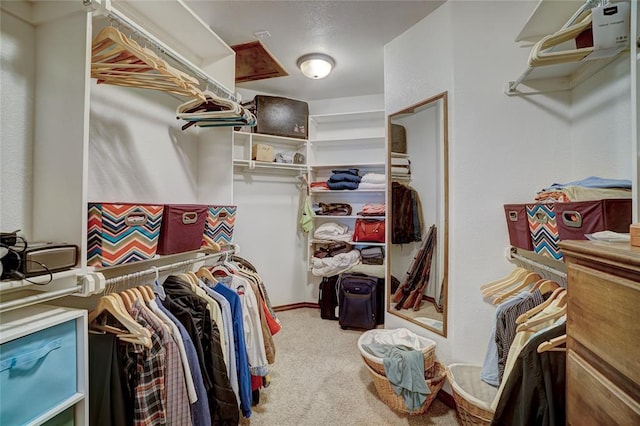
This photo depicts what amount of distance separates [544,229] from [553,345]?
547 millimetres

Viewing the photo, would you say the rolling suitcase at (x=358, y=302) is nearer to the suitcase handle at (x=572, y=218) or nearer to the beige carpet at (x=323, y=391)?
the beige carpet at (x=323, y=391)

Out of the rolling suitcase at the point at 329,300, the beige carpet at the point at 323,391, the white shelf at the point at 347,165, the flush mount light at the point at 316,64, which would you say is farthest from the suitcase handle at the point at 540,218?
the rolling suitcase at the point at 329,300

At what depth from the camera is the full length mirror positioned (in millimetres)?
1965

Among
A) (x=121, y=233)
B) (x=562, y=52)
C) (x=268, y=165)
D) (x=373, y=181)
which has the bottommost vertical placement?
(x=121, y=233)

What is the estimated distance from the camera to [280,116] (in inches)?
132

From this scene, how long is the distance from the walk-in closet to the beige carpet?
0.02 meters

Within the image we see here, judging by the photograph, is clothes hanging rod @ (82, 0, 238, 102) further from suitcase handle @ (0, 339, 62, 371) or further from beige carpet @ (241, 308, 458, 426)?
beige carpet @ (241, 308, 458, 426)

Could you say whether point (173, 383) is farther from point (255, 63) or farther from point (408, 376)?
point (255, 63)

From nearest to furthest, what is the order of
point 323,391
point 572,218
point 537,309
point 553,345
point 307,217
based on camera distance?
point 553,345 → point 572,218 → point 537,309 → point 323,391 → point 307,217

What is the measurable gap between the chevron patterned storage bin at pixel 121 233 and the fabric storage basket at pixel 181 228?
0.06 m

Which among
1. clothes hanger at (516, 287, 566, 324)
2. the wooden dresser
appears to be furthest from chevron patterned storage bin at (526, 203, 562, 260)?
the wooden dresser

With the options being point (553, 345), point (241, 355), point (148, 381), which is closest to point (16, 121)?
point (148, 381)

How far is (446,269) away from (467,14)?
65.0 inches

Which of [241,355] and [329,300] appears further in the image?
[329,300]
